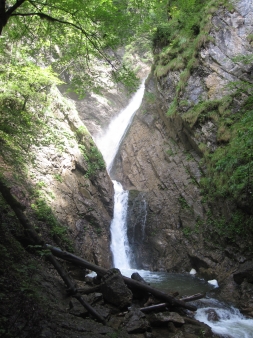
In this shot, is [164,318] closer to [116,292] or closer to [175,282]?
[116,292]

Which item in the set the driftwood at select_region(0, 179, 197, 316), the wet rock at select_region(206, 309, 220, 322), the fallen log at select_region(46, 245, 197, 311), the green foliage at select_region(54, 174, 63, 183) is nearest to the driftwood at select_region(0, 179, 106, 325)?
the driftwood at select_region(0, 179, 197, 316)

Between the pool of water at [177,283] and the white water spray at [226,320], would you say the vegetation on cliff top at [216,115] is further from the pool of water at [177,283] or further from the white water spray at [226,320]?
the white water spray at [226,320]

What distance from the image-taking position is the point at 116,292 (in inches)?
252

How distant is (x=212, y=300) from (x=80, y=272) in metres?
4.65

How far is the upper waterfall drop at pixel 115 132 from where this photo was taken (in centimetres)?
2505

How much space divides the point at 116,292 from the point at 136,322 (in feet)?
2.94

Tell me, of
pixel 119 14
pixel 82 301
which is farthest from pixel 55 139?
pixel 82 301

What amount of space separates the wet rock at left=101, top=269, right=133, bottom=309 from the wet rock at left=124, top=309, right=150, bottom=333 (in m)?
0.35

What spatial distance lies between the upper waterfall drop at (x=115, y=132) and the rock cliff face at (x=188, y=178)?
6.33 metres

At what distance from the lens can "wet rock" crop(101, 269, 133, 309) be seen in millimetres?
6328

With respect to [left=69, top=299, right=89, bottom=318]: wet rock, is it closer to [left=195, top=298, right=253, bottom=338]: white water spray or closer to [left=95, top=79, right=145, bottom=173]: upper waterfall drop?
[left=195, top=298, right=253, bottom=338]: white water spray

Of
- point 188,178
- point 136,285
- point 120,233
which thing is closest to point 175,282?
point 136,285

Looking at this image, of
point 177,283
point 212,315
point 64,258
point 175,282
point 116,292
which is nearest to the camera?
point 116,292

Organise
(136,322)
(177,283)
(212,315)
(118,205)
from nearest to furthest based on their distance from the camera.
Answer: (136,322) → (212,315) → (177,283) → (118,205)
